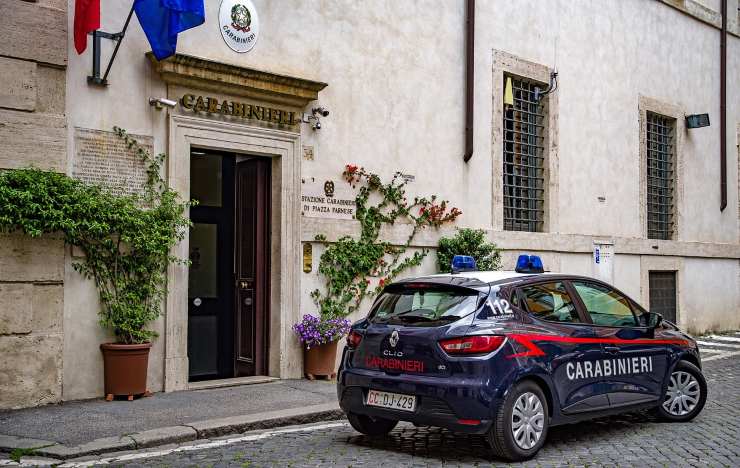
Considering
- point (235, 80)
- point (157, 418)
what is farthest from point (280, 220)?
point (157, 418)

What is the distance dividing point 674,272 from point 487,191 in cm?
628

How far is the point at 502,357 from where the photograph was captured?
20.7ft

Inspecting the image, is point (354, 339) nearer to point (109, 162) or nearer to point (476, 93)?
point (109, 162)

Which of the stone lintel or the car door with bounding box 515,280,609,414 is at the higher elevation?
the stone lintel

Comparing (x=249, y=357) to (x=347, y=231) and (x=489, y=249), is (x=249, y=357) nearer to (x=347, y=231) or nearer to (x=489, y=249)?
(x=347, y=231)

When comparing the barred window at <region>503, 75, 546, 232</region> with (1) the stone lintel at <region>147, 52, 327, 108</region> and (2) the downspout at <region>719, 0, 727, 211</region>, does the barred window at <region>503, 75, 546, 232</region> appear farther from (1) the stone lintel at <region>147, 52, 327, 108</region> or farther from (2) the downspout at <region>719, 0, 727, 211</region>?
(2) the downspout at <region>719, 0, 727, 211</region>

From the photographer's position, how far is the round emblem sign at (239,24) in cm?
1001

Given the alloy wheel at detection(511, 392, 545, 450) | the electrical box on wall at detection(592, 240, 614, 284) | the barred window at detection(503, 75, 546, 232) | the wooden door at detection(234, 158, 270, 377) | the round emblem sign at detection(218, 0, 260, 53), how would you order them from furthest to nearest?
1. the electrical box on wall at detection(592, 240, 614, 284)
2. the barred window at detection(503, 75, 546, 232)
3. the wooden door at detection(234, 158, 270, 377)
4. the round emblem sign at detection(218, 0, 260, 53)
5. the alloy wheel at detection(511, 392, 545, 450)

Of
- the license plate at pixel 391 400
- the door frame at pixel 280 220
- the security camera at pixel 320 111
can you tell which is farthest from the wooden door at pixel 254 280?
the license plate at pixel 391 400

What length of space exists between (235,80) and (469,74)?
443 centimetres

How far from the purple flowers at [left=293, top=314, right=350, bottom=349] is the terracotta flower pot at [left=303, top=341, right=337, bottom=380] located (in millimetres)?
98

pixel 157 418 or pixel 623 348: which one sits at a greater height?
pixel 623 348

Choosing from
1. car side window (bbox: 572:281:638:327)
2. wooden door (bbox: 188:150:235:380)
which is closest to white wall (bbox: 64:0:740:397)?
wooden door (bbox: 188:150:235:380)

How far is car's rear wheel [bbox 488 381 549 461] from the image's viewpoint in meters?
6.26
